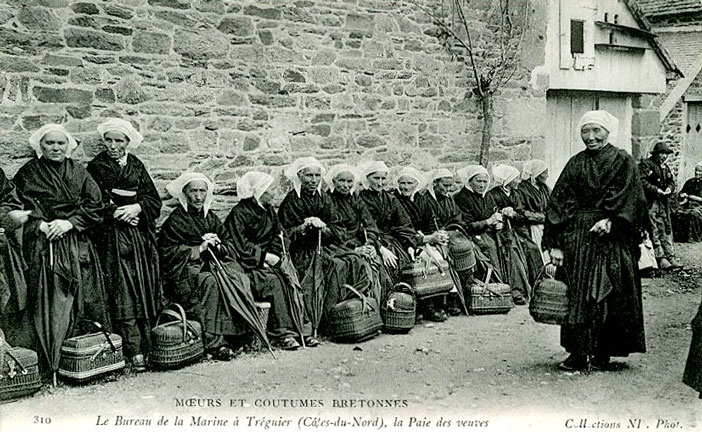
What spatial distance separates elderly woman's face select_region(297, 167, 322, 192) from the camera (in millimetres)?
7320

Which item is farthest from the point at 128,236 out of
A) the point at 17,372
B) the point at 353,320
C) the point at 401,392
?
the point at 401,392

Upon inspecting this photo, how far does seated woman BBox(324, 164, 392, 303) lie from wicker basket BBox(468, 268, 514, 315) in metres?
1.13

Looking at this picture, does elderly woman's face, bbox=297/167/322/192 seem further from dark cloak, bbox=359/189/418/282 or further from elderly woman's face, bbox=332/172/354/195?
dark cloak, bbox=359/189/418/282

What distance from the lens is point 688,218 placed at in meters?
13.2

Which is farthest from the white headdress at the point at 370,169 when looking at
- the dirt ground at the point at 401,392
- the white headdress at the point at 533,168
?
the white headdress at the point at 533,168

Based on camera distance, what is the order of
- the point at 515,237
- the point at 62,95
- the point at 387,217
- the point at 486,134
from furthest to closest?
the point at 486,134 < the point at 515,237 < the point at 387,217 < the point at 62,95

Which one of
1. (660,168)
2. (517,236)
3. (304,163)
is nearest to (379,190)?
(304,163)

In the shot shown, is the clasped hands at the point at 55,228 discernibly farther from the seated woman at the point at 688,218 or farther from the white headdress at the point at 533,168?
the seated woman at the point at 688,218

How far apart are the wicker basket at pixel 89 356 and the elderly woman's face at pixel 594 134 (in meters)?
3.95

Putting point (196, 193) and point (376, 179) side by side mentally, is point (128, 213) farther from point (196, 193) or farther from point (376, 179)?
point (376, 179)

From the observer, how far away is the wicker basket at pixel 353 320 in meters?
6.86

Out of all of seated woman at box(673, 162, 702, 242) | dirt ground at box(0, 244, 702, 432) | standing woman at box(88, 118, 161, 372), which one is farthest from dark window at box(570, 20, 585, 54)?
standing woman at box(88, 118, 161, 372)

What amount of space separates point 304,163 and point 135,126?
1623 mm

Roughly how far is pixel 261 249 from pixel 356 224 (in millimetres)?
1109
